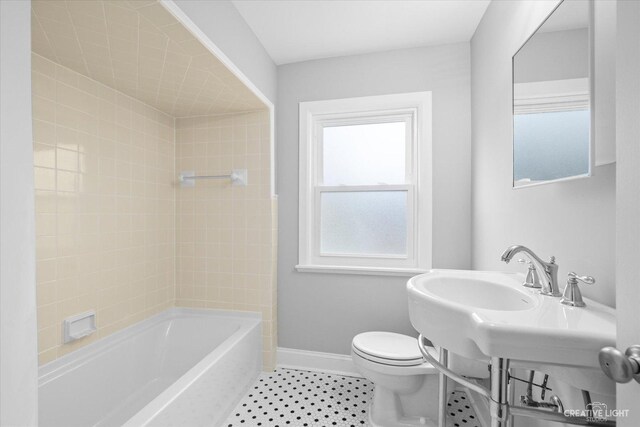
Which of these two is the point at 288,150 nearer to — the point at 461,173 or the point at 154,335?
the point at 461,173

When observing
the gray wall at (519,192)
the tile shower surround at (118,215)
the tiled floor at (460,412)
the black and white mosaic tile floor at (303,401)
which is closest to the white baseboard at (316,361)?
the black and white mosaic tile floor at (303,401)

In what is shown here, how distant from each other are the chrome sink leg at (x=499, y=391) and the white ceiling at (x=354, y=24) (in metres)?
1.82

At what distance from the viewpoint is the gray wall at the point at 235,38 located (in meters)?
1.30

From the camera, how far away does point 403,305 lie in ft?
6.67

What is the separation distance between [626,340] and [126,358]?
224cm

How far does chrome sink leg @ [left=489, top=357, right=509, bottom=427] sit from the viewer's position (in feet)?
2.57

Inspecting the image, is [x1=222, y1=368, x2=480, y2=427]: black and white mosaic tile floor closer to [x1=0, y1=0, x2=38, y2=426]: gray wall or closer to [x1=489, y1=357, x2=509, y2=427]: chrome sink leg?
[x1=489, y1=357, x2=509, y2=427]: chrome sink leg

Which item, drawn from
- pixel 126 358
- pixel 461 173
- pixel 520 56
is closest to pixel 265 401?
pixel 126 358

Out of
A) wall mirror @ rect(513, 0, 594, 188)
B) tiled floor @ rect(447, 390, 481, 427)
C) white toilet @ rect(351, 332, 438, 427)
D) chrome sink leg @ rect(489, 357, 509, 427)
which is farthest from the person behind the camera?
tiled floor @ rect(447, 390, 481, 427)

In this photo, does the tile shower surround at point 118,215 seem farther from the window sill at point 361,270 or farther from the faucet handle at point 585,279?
the faucet handle at point 585,279

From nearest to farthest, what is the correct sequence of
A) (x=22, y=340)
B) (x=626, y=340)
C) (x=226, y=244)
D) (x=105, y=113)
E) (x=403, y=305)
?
(x=626, y=340) < (x=22, y=340) < (x=105, y=113) < (x=403, y=305) < (x=226, y=244)

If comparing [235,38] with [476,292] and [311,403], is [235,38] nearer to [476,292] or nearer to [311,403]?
[476,292]

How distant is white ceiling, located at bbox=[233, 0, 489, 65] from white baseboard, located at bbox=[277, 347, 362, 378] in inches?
88.0

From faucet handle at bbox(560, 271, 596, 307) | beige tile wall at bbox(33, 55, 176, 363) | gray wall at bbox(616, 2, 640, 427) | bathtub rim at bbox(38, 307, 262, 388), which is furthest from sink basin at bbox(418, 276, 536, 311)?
beige tile wall at bbox(33, 55, 176, 363)
